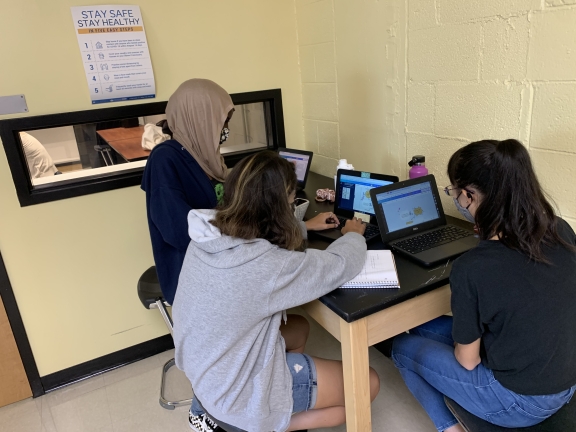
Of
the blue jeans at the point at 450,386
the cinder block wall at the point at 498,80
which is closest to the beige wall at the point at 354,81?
the cinder block wall at the point at 498,80

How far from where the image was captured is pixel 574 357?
1091 millimetres


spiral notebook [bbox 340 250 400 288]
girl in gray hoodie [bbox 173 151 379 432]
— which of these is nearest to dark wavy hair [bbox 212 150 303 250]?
girl in gray hoodie [bbox 173 151 379 432]

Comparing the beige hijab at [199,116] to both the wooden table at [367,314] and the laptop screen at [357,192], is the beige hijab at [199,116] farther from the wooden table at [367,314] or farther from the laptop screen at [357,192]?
the wooden table at [367,314]

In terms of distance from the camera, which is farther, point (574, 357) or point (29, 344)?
point (29, 344)

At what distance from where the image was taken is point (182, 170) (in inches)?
64.4

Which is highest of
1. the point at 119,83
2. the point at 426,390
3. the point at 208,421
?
the point at 119,83

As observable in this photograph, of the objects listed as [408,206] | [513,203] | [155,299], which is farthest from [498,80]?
[155,299]

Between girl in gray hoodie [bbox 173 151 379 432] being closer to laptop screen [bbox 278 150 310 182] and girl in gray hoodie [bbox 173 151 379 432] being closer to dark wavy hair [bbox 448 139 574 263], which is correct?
dark wavy hair [bbox 448 139 574 263]

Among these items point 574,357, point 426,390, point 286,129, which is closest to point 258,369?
point 426,390

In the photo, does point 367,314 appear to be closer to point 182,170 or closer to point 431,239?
point 431,239

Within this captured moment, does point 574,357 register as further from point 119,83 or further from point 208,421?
point 119,83

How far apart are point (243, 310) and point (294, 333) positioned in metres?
0.68

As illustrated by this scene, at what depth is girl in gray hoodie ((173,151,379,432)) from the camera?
1.14 m

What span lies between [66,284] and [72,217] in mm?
334
